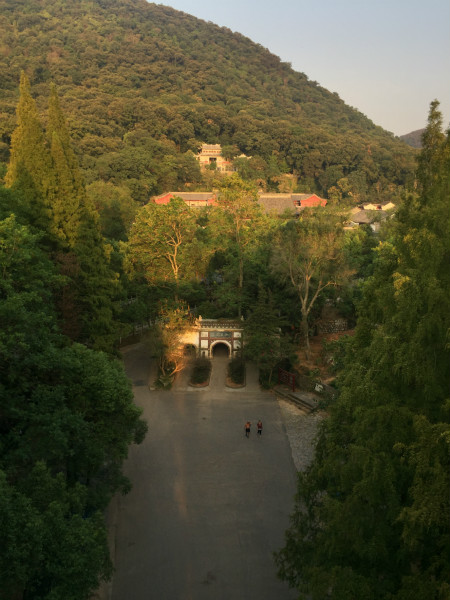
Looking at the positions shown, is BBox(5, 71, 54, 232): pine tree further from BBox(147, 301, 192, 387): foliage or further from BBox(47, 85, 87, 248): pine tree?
BBox(147, 301, 192, 387): foliage

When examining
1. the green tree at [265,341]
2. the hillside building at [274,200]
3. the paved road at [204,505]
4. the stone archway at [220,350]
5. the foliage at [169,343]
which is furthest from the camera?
the hillside building at [274,200]

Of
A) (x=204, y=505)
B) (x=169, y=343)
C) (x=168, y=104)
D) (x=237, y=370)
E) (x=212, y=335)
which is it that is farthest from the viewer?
(x=168, y=104)

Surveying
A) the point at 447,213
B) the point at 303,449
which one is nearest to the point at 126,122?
the point at 303,449

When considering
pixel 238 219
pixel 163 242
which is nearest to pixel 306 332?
pixel 238 219

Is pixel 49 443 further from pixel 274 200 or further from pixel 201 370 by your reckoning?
pixel 274 200

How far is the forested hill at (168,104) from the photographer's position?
59.8 meters

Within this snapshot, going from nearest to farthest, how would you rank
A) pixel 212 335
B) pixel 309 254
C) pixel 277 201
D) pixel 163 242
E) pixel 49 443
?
1. pixel 49 443
2. pixel 309 254
3. pixel 212 335
4. pixel 163 242
5. pixel 277 201

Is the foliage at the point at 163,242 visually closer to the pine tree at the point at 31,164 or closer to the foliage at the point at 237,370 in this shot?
the foliage at the point at 237,370

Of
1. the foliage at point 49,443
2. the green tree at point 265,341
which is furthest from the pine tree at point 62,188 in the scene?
the green tree at point 265,341

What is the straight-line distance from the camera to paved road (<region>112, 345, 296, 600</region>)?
30.1 feet

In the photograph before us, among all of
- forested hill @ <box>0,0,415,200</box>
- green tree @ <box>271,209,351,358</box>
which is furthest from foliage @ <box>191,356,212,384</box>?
forested hill @ <box>0,0,415,200</box>

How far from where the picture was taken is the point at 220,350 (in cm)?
2256

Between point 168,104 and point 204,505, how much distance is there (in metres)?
84.9

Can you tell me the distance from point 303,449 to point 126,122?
66.4 metres
